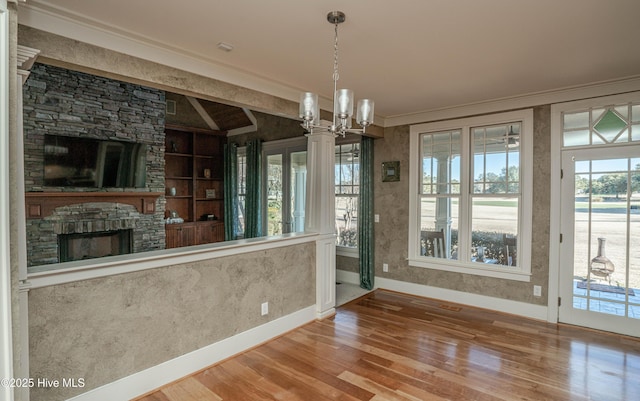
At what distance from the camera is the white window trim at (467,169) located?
3961 millimetres

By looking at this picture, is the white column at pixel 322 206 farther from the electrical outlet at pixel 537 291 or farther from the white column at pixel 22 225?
the white column at pixel 22 225

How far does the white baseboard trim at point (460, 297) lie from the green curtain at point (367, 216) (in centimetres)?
22

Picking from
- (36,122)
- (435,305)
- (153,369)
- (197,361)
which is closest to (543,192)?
(435,305)

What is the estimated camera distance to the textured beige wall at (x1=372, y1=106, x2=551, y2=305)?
153 inches

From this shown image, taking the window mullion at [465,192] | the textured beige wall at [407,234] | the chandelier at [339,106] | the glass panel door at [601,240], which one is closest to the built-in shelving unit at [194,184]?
the textured beige wall at [407,234]

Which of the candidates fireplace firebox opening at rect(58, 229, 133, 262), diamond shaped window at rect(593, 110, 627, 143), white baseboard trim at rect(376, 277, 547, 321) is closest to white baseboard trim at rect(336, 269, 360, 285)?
white baseboard trim at rect(376, 277, 547, 321)

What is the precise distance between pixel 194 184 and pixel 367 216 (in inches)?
141

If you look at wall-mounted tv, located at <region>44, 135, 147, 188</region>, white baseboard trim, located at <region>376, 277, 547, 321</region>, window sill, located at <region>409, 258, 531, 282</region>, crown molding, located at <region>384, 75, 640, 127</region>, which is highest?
crown molding, located at <region>384, 75, 640, 127</region>

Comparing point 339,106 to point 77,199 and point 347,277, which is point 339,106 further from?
point 77,199

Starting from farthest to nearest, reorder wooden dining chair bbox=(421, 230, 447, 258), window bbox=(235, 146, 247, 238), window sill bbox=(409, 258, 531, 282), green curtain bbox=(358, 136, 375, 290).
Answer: window bbox=(235, 146, 247, 238) < green curtain bbox=(358, 136, 375, 290) < wooden dining chair bbox=(421, 230, 447, 258) < window sill bbox=(409, 258, 531, 282)

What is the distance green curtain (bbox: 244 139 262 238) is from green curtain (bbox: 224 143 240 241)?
19.9 inches

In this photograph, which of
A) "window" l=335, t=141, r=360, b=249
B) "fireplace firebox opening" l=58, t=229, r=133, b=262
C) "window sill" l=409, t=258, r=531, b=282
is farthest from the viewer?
"window" l=335, t=141, r=360, b=249

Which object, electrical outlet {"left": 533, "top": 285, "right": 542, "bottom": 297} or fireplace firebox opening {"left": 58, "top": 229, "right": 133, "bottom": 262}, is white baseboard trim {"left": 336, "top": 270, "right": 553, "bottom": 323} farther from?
fireplace firebox opening {"left": 58, "top": 229, "right": 133, "bottom": 262}

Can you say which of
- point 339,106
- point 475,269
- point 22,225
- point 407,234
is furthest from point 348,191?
point 22,225
